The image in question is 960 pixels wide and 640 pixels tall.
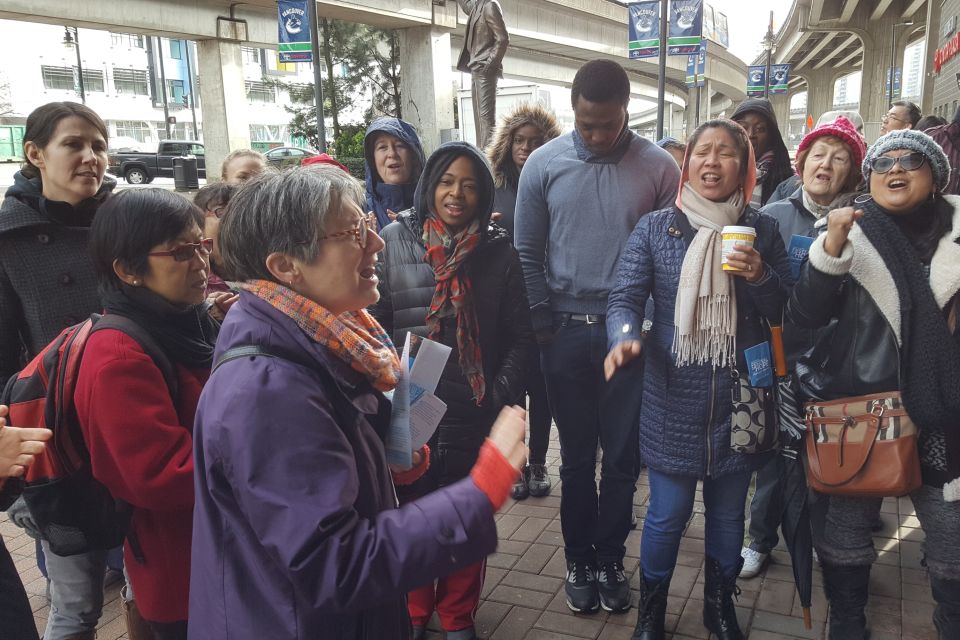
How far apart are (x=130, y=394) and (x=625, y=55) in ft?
107

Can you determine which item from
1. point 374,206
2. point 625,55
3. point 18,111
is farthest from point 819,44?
point 18,111

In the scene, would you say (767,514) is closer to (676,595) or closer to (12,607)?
(676,595)

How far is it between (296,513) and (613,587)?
2.27 m

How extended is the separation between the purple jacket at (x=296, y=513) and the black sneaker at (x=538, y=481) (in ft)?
9.71

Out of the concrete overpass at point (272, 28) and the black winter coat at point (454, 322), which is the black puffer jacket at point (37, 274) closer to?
the black winter coat at point (454, 322)

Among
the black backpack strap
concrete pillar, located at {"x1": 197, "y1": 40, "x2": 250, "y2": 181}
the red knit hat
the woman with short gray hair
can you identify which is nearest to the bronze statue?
the red knit hat

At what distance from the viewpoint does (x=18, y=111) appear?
5059 cm

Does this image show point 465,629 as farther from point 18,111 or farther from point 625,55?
point 18,111

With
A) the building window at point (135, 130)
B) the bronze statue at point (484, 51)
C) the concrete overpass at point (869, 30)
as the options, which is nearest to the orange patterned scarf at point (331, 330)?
the bronze statue at point (484, 51)

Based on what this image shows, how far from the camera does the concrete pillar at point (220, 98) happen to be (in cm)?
1927

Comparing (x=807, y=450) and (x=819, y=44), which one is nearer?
(x=807, y=450)

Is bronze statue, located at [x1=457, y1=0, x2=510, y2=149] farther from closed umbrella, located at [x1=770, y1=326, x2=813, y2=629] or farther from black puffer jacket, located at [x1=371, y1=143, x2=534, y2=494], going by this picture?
closed umbrella, located at [x1=770, y1=326, x2=813, y2=629]

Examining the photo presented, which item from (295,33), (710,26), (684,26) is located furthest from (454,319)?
(710,26)

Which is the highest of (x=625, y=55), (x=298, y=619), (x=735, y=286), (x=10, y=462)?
(x=625, y=55)
